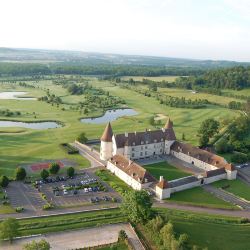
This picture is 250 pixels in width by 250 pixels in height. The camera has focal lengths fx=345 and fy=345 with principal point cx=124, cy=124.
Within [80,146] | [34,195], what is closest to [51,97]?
[80,146]

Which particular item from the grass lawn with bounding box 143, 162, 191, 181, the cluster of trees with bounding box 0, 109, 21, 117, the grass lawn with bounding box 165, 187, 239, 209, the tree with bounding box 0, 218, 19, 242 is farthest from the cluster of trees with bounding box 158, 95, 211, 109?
the tree with bounding box 0, 218, 19, 242

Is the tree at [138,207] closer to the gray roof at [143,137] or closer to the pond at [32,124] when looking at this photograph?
the gray roof at [143,137]

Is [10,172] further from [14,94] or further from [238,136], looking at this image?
[14,94]

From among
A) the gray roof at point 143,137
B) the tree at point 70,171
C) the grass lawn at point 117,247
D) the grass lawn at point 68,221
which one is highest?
the gray roof at point 143,137

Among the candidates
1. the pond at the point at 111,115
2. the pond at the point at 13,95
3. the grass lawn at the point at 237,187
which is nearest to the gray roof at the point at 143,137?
the grass lawn at the point at 237,187

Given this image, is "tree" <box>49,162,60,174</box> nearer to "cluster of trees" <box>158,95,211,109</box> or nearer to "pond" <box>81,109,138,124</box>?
"pond" <box>81,109,138,124</box>

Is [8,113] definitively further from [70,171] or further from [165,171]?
[165,171]

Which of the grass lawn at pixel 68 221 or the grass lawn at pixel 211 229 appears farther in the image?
the grass lawn at pixel 68 221
